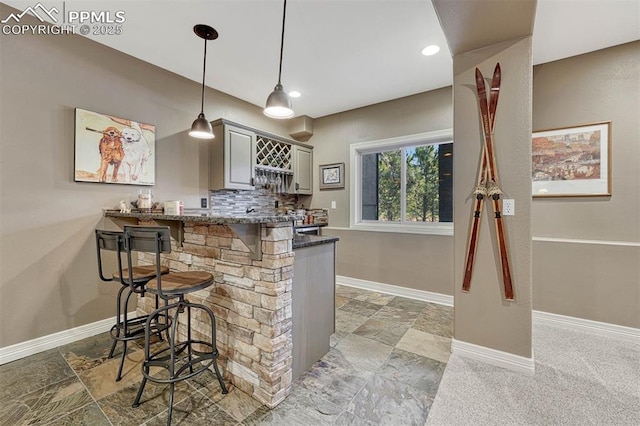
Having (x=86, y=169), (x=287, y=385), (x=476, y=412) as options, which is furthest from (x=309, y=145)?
(x=476, y=412)

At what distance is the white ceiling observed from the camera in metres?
2.11

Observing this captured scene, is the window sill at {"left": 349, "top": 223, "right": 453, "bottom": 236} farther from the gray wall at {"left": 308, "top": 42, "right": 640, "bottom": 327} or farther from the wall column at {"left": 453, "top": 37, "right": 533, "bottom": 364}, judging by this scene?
the wall column at {"left": 453, "top": 37, "right": 533, "bottom": 364}

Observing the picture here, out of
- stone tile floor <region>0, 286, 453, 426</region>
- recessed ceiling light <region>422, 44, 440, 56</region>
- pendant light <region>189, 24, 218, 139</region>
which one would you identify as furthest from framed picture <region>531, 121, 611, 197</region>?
pendant light <region>189, 24, 218, 139</region>

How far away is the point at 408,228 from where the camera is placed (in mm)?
3682

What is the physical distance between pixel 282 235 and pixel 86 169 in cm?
216

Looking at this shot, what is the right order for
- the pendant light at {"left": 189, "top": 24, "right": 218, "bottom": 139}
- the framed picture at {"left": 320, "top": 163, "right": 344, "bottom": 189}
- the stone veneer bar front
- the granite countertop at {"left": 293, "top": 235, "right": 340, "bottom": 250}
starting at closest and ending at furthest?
the stone veneer bar front → the granite countertop at {"left": 293, "top": 235, "right": 340, "bottom": 250} → the pendant light at {"left": 189, "top": 24, "right": 218, "bottom": 139} → the framed picture at {"left": 320, "top": 163, "right": 344, "bottom": 189}

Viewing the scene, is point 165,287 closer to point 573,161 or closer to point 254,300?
point 254,300

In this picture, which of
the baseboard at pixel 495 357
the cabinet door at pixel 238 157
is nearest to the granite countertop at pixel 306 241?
the baseboard at pixel 495 357

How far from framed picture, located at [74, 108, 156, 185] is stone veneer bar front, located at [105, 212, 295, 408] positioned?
1158 mm

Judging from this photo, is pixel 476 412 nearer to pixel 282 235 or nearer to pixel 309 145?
pixel 282 235

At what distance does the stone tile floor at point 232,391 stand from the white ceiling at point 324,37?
2.78 metres

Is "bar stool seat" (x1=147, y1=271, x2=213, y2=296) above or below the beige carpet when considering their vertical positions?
above

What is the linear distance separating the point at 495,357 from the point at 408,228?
6.14 ft

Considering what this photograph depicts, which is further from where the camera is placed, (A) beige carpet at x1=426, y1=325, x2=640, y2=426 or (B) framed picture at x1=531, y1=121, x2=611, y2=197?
(B) framed picture at x1=531, y1=121, x2=611, y2=197
